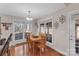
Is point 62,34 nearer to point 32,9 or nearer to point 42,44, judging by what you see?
point 42,44

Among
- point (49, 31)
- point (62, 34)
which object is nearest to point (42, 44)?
point (49, 31)

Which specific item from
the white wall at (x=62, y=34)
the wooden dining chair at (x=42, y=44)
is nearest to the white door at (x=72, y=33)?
the white wall at (x=62, y=34)

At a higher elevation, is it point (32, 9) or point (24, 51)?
point (32, 9)

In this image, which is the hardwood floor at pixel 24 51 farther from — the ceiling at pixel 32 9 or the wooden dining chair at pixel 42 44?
the ceiling at pixel 32 9

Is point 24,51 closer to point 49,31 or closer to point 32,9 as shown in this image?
point 49,31

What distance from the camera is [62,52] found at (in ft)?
4.41

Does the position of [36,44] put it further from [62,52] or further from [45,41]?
[62,52]

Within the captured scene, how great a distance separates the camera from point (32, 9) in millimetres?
1337

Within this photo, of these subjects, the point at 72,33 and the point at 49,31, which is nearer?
the point at 72,33

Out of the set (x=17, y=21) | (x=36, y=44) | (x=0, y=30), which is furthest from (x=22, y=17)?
(x=36, y=44)

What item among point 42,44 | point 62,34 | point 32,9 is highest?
point 32,9

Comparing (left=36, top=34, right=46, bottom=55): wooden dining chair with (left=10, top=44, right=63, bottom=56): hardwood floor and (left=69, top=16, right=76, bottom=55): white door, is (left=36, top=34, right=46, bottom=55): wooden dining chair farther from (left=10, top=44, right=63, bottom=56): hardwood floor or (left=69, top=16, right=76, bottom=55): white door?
(left=69, top=16, right=76, bottom=55): white door

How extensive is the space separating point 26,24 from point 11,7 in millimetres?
344

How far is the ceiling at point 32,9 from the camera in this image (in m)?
1.26
